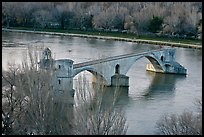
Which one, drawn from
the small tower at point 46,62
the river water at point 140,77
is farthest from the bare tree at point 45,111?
the river water at point 140,77

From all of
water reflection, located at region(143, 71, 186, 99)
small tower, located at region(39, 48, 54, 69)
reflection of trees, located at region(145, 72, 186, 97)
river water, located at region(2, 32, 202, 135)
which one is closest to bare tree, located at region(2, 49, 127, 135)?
small tower, located at region(39, 48, 54, 69)

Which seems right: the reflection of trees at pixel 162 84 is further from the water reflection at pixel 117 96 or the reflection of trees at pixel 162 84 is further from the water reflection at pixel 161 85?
the water reflection at pixel 117 96

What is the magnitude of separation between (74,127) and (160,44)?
59.9 feet

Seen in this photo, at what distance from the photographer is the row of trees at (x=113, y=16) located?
28.5m

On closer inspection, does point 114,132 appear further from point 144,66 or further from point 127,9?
point 127,9

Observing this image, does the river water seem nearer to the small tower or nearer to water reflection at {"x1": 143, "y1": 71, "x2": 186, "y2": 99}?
water reflection at {"x1": 143, "y1": 71, "x2": 186, "y2": 99}

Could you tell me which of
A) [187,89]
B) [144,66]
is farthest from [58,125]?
[144,66]

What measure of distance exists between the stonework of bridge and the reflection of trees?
440 millimetres

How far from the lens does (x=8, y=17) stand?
32.4 metres

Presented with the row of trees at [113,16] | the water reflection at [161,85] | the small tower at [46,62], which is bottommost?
the water reflection at [161,85]

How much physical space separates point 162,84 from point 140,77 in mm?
1007

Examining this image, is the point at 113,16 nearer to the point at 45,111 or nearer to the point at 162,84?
the point at 162,84

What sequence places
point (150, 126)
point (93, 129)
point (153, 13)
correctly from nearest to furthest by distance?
point (93, 129) < point (150, 126) < point (153, 13)

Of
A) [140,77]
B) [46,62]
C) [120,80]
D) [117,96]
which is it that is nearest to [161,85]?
[140,77]
